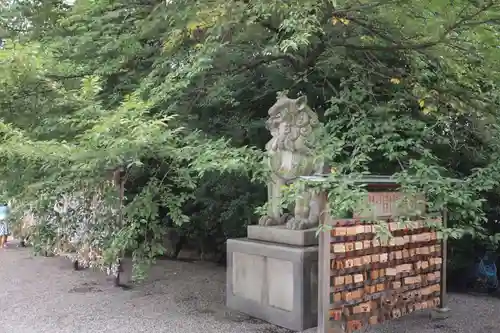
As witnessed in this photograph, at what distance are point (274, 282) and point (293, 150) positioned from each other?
146cm

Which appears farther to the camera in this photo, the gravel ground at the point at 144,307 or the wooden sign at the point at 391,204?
the gravel ground at the point at 144,307

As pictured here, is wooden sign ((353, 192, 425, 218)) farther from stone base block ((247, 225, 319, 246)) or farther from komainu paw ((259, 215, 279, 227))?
komainu paw ((259, 215, 279, 227))

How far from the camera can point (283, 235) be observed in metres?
5.67

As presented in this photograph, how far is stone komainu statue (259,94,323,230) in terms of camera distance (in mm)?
5703

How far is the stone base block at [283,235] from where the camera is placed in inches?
215

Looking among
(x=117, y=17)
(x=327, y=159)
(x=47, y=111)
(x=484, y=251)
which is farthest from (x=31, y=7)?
(x=484, y=251)

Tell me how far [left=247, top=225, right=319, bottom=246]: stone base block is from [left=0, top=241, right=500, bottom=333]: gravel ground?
3.36 feet

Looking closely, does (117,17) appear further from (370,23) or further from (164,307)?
(164,307)

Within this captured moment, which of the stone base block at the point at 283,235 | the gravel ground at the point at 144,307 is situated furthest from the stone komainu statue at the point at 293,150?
the gravel ground at the point at 144,307

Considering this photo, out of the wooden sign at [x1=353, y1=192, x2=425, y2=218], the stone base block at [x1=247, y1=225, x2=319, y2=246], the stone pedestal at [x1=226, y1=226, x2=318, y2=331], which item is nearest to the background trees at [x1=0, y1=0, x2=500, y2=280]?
the wooden sign at [x1=353, y1=192, x2=425, y2=218]

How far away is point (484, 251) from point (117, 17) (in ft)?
21.9

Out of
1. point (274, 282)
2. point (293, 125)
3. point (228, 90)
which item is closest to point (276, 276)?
point (274, 282)

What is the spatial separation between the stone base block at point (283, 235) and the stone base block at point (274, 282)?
2.9 inches

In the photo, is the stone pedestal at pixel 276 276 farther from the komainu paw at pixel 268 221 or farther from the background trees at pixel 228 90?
the background trees at pixel 228 90
